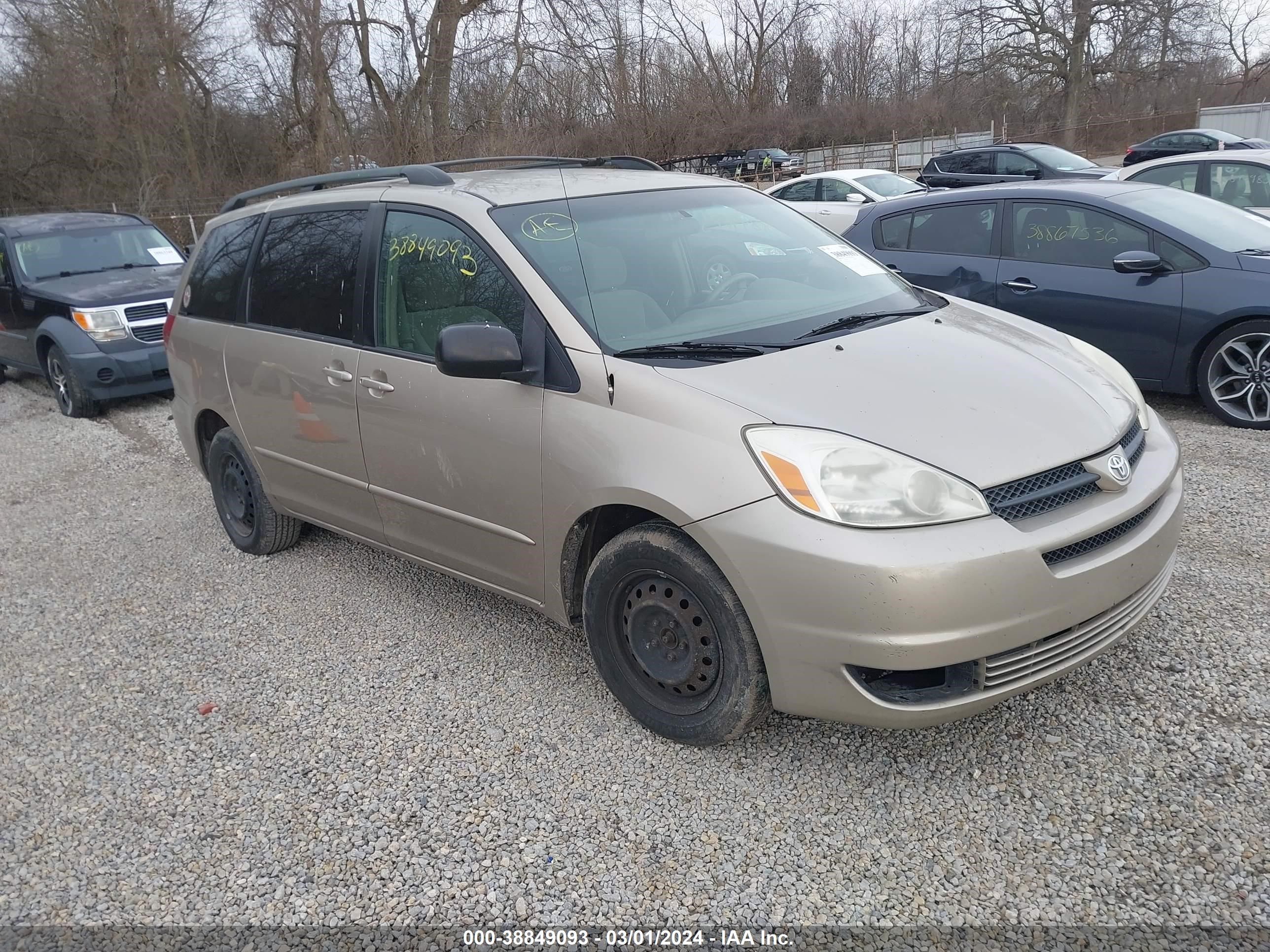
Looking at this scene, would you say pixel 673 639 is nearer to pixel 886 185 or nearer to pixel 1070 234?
pixel 1070 234

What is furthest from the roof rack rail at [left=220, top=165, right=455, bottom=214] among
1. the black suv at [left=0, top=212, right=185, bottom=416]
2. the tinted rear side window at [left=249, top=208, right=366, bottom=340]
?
the black suv at [left=0, top=212, right=185, bottom=416]

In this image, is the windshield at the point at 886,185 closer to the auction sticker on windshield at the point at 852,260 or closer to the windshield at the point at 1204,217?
the windshield at the point at 1204,217

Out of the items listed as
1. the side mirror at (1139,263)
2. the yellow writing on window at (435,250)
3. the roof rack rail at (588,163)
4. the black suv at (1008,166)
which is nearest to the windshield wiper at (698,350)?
the yellow writing on window at (435,250)

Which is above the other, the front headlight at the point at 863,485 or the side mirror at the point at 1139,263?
the side mirror at the point at 1139,263

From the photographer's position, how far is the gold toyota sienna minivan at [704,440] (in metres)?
2.58

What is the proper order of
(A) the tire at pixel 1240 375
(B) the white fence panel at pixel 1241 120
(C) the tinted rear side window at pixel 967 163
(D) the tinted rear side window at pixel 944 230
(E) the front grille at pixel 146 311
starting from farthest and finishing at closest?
(B) the white fence panel at pixel 1241 120 → (C) the tinted rear side window at pixel 967 163 → (E) the front grille at pixel 146 311 → (D) the tinted rear side window at pixel 944 230 → (A) the tire at pixel 1240 375

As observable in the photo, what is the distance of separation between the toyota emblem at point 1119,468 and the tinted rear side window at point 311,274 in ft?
9.25

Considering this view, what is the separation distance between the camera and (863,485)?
2598 millimetres

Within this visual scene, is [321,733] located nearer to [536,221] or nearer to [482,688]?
[482,688]

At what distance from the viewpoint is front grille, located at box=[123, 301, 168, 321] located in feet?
29.4

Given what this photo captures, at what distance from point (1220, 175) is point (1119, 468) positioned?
9019 millimetres

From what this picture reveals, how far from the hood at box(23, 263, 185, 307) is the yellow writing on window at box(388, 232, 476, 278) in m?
6.01

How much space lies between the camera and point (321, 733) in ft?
11.1

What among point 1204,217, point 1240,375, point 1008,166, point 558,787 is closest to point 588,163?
point 558,787
